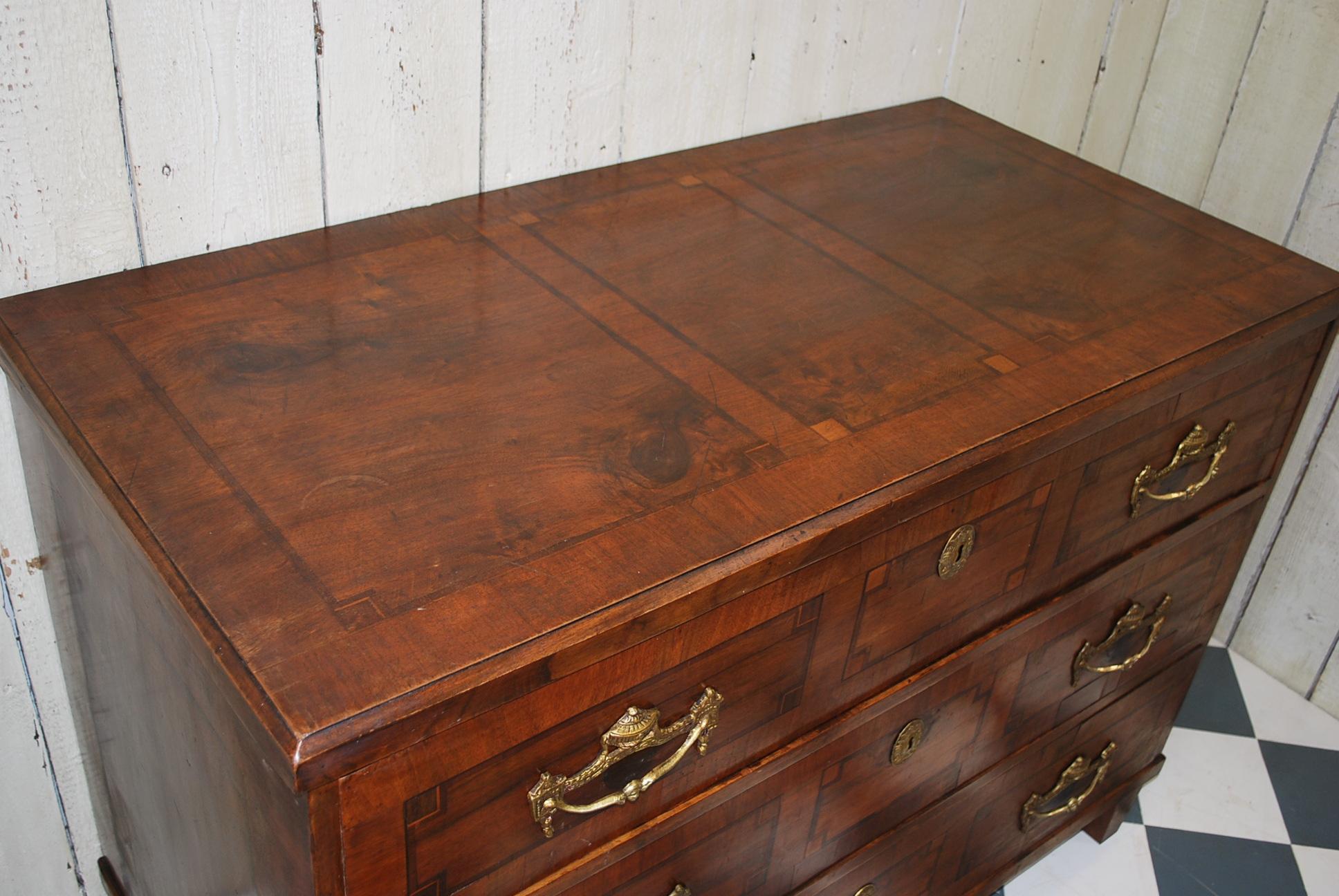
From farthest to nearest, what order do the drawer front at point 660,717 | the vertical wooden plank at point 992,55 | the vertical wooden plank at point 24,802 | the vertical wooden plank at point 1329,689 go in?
1. the vertical wooden plank at point 1329,689
2. the vertical wooden plank at point 992,55
3. the vertical wooden plank at point 24,802
4. the drawer front at point 660,717

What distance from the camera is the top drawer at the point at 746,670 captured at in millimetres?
820

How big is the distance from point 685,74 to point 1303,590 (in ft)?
4.76

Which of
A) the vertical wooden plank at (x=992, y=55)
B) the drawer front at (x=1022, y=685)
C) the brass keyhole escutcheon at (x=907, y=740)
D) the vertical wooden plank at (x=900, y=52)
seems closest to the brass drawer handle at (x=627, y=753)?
the drawer front at (x=1022, y=685)

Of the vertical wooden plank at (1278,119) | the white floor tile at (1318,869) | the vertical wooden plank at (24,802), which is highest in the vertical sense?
the vertical wooden plank at (1278,119)

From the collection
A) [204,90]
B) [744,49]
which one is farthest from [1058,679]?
[204,90]

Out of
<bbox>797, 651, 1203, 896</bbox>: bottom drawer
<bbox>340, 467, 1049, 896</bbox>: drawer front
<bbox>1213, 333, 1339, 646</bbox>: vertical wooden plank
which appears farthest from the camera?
<bbox>1213, 333, 1339, 646</bbox>: vertical wooden plank

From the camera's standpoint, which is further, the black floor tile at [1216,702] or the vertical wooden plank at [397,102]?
the black floor tile at [1216,702]

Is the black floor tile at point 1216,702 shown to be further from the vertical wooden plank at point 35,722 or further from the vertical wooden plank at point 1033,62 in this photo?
the vertical wooden plank at point 35,722

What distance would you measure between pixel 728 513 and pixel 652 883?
362 mm

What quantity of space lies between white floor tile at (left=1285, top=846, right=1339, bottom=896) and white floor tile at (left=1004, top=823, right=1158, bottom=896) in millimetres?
57

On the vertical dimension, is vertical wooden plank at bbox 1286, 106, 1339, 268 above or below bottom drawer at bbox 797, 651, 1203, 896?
above

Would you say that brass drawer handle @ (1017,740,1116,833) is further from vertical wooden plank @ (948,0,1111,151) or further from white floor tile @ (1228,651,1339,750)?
vertical wooden plank @ (948,0,1111,151)

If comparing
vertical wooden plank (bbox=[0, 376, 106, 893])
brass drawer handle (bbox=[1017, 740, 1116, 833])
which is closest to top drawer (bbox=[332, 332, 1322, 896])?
brass drawer handle (bbox=[1017, 740, 1116, 833])

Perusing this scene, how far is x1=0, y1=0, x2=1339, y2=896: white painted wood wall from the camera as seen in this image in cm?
106
